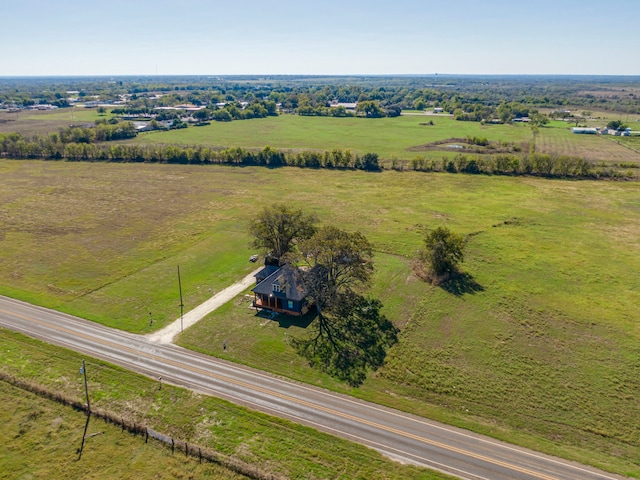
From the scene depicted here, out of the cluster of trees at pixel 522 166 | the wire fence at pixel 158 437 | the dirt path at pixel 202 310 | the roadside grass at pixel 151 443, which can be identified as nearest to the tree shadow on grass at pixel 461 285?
the dirt path at pixel 202 310

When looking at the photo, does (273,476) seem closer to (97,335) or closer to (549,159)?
(97,335)

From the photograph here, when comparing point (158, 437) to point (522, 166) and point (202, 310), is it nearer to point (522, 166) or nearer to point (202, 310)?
point (202, 310)

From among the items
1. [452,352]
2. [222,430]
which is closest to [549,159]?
[452,352]

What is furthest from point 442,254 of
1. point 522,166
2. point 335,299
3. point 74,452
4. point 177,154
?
point 177,154

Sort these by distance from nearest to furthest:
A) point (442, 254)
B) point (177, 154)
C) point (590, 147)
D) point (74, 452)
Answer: point (74, 452)
point (442, 254)
point (177, 154)
point (590, 147)

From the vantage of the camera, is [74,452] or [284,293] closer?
[74,452]

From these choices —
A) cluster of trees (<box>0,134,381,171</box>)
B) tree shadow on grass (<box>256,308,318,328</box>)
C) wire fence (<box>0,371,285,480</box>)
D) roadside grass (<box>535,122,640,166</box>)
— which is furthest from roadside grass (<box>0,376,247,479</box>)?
roadside grass (<box>535,122,640,166</box>)
